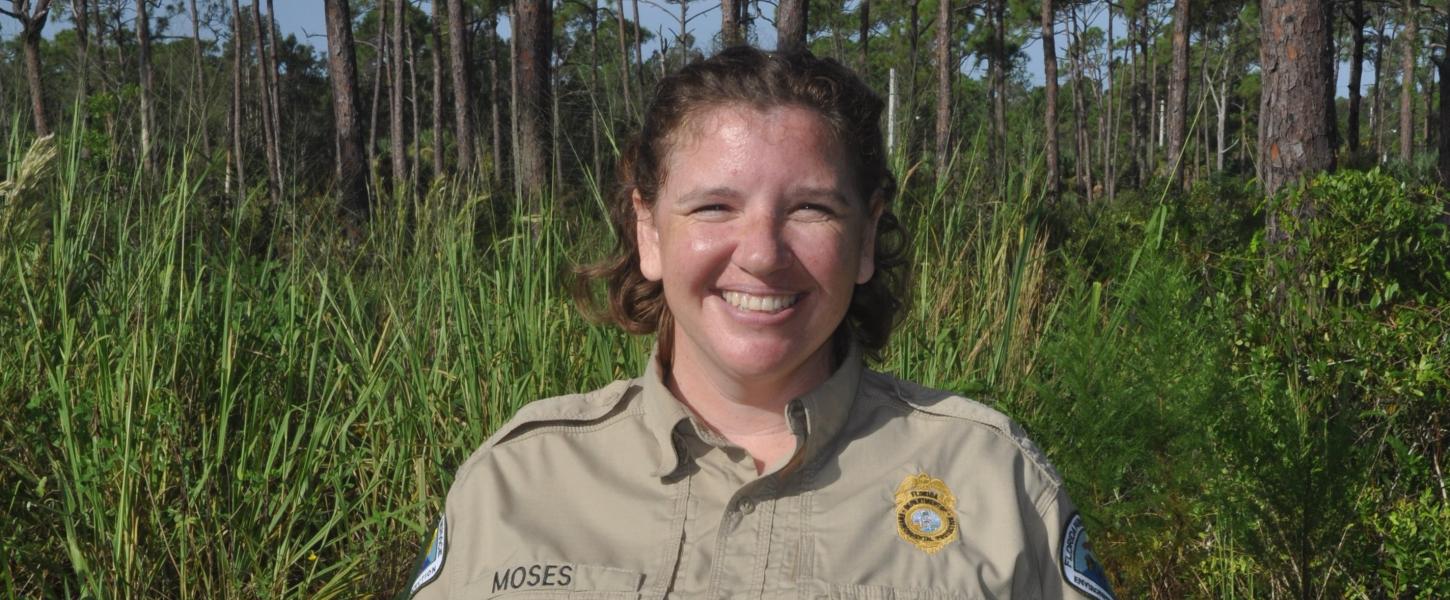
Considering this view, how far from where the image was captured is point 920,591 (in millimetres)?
1564

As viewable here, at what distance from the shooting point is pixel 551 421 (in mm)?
1806

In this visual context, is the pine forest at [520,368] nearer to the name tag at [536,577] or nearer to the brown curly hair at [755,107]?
the brown curly hair at [755,107]

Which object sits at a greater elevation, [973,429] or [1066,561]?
[973,429]

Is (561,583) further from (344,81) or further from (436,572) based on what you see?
(344,81)

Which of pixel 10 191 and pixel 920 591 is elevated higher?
pixel 10 191

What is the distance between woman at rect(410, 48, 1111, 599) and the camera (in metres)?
1.61

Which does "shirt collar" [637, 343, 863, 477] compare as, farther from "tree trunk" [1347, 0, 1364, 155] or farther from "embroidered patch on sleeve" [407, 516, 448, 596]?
"tree trunk" [1347, 0, 1364, 155]

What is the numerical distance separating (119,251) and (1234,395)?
2.60m

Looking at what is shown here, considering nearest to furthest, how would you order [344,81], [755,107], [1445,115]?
[755,107] < [1445,115] < [344,81]

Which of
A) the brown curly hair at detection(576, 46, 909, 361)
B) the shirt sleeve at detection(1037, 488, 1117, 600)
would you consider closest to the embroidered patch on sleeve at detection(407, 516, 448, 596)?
the brown curly hair at detection(576, 46, 909, 361)

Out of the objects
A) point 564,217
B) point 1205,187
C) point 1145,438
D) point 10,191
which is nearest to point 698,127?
point 1145,438

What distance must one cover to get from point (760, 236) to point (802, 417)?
0.83ft

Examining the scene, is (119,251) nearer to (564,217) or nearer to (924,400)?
(564,217)

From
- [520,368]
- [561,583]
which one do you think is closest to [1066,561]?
[561,583]
